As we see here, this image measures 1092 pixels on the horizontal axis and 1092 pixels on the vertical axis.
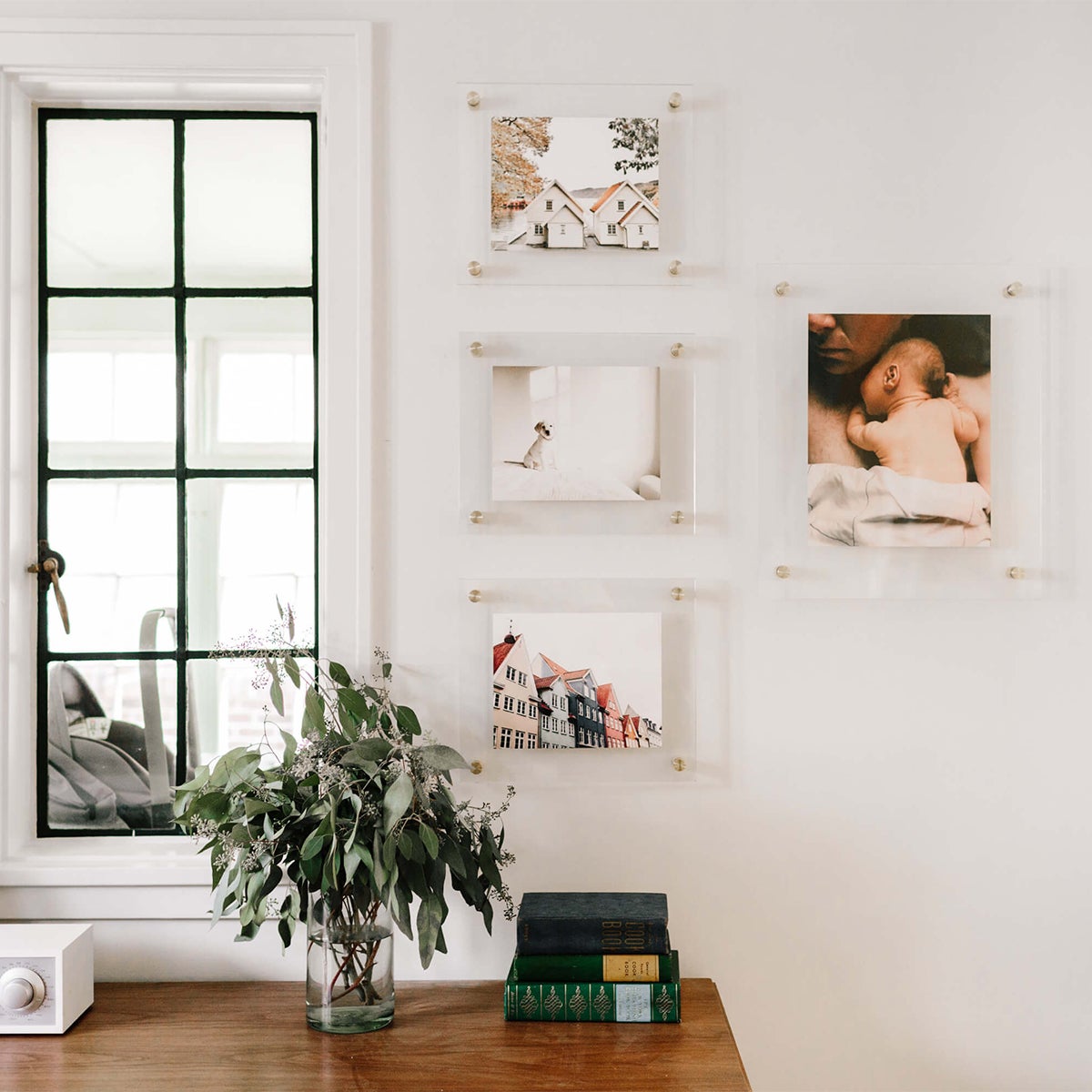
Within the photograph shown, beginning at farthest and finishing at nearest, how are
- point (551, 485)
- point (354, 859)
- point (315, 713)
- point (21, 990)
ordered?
point (551, 485)
point (315, 713)
point (21, 990)
point (354, 859)

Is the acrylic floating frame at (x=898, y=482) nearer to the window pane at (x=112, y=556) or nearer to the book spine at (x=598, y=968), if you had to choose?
the book spine at (x=598, y=968)

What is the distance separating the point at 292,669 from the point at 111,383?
0.62m

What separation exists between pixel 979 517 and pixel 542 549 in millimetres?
736

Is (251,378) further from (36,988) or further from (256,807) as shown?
(36,988)

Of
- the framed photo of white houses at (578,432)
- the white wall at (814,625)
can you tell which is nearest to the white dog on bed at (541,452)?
the framed photo of white houses at (578,432)

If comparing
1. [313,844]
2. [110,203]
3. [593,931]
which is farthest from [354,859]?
[110,203]

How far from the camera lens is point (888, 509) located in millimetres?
1607

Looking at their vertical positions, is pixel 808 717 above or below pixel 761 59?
below

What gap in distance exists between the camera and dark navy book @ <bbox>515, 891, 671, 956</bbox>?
1.43 metres

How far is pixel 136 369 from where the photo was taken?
1701 mm

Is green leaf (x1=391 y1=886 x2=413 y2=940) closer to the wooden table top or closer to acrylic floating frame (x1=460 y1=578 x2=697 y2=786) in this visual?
the wooden table top

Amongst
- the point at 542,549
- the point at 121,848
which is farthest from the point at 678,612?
the point at 121,848

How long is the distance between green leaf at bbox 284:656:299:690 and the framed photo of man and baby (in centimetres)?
89

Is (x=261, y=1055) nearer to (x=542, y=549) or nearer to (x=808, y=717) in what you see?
(x=542, y=549)
